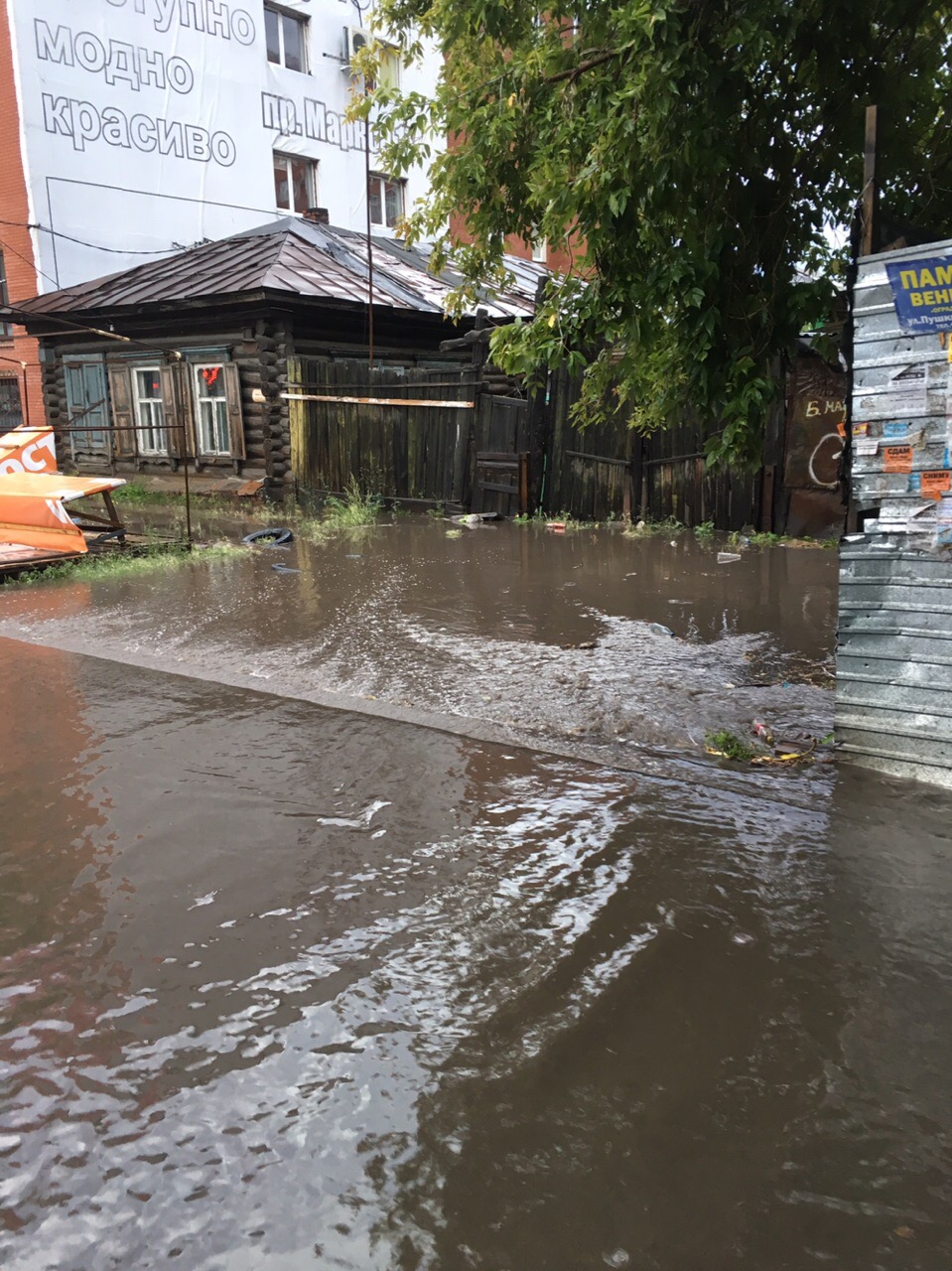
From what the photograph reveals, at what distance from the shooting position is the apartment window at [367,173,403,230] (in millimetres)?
26906

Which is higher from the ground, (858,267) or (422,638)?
(858,267)

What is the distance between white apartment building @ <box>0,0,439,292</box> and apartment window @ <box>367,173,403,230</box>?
0.88 metres

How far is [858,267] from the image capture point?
13.1 ft

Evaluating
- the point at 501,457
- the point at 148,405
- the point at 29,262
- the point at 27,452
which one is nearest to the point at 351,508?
the point at 501,457

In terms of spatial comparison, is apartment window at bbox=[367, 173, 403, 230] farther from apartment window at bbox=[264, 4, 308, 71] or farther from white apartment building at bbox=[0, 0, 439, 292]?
apartment window at bbox=[264, 4, 308, 71]

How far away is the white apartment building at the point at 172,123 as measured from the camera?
2008 cm

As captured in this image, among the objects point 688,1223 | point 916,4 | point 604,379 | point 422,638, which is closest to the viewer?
point 688,1223

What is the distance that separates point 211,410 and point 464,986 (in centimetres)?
1589

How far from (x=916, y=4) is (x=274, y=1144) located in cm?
586

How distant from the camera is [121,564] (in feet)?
34.0

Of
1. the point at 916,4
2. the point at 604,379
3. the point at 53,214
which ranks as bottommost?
the point at 604,379

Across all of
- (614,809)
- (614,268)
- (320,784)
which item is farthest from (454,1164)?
(614,268)

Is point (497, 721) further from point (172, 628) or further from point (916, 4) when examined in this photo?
point (916, 4)

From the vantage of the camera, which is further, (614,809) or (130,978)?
(614,809)
